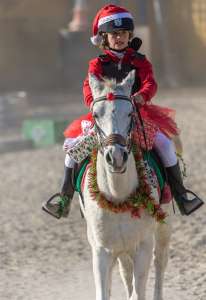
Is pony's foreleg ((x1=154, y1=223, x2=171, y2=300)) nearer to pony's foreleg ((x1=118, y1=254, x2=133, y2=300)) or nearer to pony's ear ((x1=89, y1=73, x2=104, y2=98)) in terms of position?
pony's foreleg ((x1=118, y1=254, x2=133, y2=300))

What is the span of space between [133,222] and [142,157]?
0.44 m

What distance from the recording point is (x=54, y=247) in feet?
31.2

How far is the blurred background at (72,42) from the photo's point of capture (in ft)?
80.9

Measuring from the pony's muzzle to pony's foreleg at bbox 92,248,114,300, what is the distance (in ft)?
3.14

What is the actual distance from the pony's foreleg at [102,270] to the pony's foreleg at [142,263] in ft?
0.60

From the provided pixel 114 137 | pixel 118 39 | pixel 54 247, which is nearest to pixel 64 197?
pixel 118 39

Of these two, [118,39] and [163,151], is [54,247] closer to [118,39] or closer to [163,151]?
[163,151]

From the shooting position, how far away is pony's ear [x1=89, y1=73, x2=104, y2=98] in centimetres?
576

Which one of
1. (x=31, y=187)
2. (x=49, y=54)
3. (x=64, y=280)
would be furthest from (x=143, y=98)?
(x=49, y=54)

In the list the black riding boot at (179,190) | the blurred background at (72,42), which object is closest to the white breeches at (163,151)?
the black riding boot at (179,190)

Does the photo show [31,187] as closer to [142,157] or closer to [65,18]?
[142,157]

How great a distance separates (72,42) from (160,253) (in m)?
17.4

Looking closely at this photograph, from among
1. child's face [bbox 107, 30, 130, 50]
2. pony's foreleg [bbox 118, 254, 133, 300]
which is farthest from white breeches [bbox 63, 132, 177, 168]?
pony's foreleg [bbox 118, 254, 133, 300]

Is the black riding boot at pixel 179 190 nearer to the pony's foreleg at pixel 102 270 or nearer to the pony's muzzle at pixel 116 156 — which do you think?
the pony's foreleg at pixel 102 270
